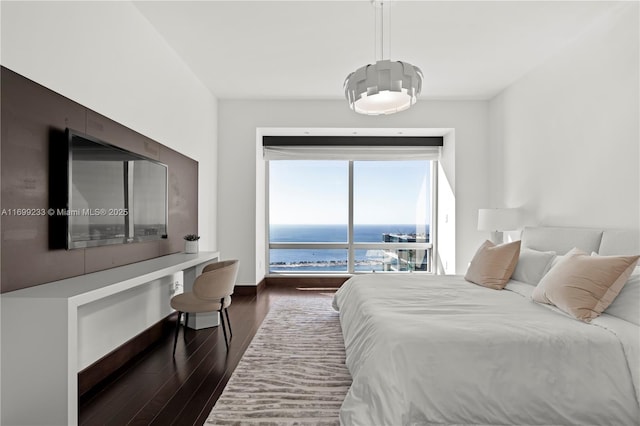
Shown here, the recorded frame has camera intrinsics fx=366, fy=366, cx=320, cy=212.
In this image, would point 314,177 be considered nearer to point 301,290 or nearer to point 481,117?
point 301,290

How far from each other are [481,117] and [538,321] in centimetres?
393

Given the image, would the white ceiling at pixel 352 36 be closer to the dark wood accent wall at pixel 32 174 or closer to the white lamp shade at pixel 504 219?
the dark wood accent wall at pixel 32 174

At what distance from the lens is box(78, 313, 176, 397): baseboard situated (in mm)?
2305

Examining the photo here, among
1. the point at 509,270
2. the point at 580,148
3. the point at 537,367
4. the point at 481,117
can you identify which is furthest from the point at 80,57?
the point at 481,117

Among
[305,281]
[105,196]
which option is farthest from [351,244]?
[105,196]

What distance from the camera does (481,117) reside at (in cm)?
530

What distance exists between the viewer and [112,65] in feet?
8.71

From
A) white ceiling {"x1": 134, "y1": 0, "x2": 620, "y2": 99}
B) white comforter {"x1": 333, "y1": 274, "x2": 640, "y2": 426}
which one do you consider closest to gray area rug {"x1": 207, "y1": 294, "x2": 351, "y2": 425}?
white comforter {"x1": 333, "y1": 274, "x2": 640, "y2": 426}

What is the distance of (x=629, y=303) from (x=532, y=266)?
99 centimetres

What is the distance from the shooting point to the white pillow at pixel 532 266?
299cm

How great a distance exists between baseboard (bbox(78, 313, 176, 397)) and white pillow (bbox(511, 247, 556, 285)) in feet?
10.6

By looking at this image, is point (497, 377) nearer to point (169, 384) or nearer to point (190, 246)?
point (169, 384)

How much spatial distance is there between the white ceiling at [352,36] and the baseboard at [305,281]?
299 cm

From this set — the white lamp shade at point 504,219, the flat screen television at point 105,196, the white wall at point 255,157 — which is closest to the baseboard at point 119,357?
the flat screen television at point 105,196
